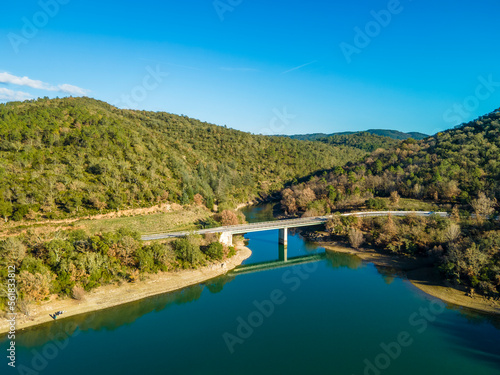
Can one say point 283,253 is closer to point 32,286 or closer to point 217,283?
point 217,283

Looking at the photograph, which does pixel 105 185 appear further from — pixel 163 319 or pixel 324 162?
pixel 324 162

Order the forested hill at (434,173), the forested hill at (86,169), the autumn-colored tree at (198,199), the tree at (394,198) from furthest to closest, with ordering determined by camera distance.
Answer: the tree at (394,198) → the autumn-colored tree at (198,199) → the forested hill at (434,173) → the forested hill at (86,169)

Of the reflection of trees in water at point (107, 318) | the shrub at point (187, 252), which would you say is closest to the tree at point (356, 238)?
the shrub at point (187, 252)

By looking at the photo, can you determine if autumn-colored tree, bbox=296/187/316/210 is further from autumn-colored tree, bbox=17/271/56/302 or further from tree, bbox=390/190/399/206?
autumn-colored tree, bbox=17/271/56/302

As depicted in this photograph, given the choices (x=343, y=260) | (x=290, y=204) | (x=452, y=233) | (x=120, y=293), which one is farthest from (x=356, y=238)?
(x=120, y=293)

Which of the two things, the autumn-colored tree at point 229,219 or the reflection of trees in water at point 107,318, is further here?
the autumn-colored tree at point 229,219

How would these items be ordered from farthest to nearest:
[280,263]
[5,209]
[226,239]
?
[226,239] → [280,263] → [5,209]

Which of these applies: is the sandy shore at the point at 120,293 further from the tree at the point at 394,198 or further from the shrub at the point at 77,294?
the tree at the point at 394,198
